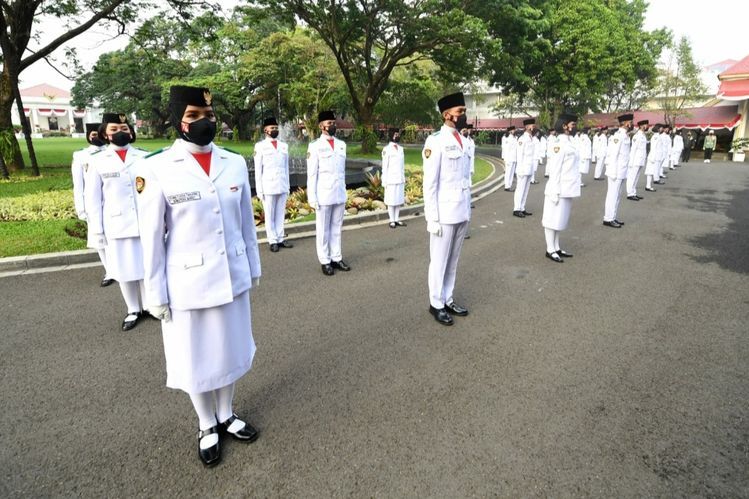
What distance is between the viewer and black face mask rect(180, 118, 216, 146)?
240 cm

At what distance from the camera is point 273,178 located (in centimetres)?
727

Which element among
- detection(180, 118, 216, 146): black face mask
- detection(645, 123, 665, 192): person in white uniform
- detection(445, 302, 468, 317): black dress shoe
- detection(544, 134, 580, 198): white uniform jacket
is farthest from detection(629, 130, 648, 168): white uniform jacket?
detection(180, 118, 216, 146): black face mask

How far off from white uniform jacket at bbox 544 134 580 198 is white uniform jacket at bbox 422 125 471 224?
8.79ft

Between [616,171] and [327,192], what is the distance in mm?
6548

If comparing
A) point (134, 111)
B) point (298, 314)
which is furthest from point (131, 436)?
point (134, 111)

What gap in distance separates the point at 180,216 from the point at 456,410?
2217 millimetres

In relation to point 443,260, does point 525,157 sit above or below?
above

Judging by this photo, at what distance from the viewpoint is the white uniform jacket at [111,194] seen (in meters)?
4.45

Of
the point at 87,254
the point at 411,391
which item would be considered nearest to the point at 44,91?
the point at 87,254

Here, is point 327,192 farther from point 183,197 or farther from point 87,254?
point 183,197

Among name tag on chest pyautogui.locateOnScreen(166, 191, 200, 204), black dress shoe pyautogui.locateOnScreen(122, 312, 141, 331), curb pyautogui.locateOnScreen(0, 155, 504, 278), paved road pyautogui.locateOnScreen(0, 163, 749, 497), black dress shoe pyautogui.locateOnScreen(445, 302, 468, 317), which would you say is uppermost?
name tag on chest pyautogui.locateOnScreen(166, 191, 200, 204)

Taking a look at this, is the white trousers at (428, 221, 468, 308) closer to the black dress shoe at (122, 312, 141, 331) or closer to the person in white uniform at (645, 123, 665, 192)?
the black dress shoe at (122, 312, 141, 331)

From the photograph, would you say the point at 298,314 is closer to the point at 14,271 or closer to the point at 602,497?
the point at 602,497

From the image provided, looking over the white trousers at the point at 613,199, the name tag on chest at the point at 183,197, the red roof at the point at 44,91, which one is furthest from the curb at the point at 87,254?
the red roof at the point at 44,91
